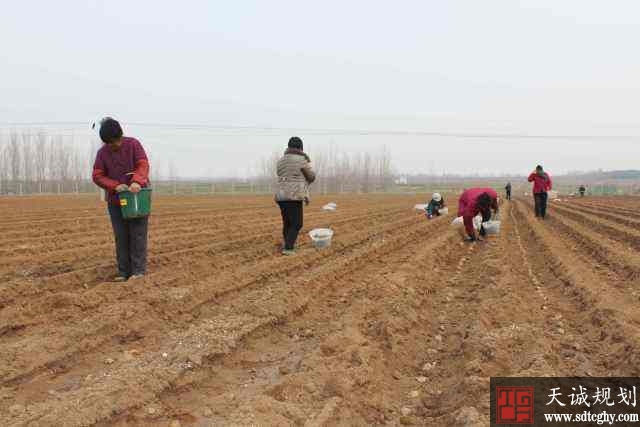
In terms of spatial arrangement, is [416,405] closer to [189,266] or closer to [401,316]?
[401,316]

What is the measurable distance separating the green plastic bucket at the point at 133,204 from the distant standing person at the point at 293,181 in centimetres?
221

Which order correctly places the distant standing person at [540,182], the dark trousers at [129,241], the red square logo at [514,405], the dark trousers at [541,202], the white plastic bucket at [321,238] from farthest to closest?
1. the dark trousers at [541,202]
2. the distant standing person at [540,182]
3. the white plastic bucket at [321,238]
4. the dark trousers at [129,241]
5. the red square logo at [514,405]

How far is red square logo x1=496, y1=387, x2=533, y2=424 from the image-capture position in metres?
2.53

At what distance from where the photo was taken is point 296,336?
379 centimetres

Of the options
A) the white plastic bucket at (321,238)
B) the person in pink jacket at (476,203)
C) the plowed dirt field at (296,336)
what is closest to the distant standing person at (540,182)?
the person in pink jacket at (476,203)

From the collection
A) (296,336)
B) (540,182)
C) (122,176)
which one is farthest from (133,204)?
(540,182)

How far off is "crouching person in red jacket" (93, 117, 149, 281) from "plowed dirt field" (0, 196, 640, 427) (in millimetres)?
432

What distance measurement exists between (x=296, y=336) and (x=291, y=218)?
11.2 feet

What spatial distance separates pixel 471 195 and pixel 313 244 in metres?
3.13

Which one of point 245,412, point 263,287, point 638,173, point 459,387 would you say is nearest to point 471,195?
point 263,287

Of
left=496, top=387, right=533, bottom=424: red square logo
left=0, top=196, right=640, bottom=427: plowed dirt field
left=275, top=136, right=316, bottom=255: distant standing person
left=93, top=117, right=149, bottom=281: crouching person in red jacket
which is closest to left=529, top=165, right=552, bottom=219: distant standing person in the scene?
left=0, top=196, right=640, bottom=427: plowed dirt field

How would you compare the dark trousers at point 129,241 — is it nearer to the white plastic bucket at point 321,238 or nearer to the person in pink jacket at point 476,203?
the white plastic bucket at point 321,238

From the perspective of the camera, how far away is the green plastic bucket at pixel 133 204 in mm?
5035

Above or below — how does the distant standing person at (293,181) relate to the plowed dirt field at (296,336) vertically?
above
